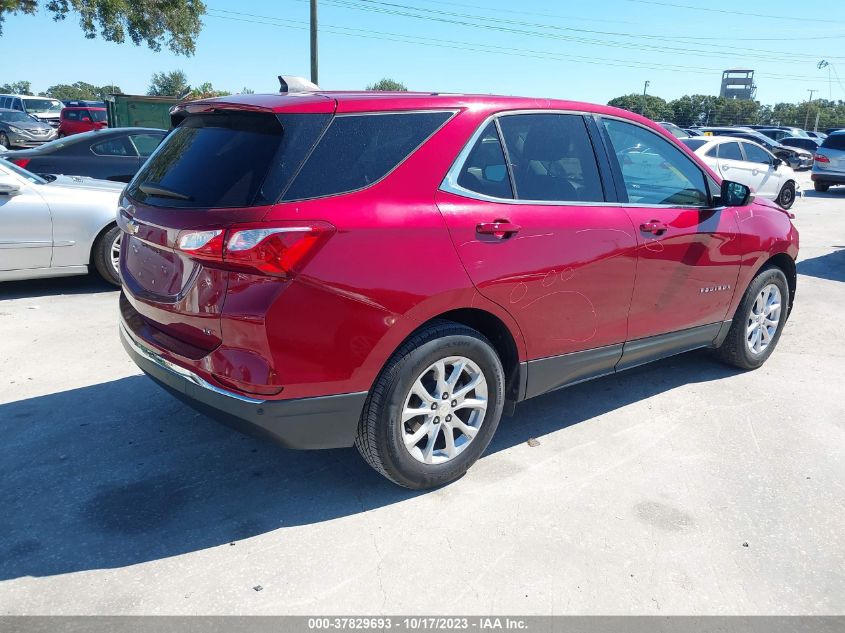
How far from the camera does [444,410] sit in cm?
325

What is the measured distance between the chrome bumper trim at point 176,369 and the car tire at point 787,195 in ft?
51.1

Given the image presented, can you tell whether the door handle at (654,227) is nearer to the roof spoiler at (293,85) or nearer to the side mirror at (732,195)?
the side mirror at (732,195)

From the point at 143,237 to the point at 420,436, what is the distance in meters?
1.56

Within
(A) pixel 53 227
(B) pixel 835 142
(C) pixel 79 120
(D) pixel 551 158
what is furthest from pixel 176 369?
(C) pixel 79 120

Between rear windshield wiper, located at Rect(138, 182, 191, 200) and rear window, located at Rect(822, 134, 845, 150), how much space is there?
20.0 meters

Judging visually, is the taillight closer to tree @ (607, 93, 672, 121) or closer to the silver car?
the silver car

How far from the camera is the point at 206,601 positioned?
2553 millimetres

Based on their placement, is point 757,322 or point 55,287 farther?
point 55,287

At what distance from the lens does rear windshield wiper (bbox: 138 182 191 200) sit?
3014mm

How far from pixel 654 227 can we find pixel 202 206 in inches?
98.3

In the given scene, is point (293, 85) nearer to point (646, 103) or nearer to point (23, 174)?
point (23, 174)

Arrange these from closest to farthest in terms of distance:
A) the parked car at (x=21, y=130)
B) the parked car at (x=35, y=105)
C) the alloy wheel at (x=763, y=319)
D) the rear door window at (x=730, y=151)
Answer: the alloy wheel at (x=763, y=319)
the rear door window at (x=730, y=151)
the parked car at (x=21, y=130)
the parked car at (x=35, y=105)

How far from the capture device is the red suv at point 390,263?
2.74 m

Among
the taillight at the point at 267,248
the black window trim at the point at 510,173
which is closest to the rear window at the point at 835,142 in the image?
the black window trim at the point at 510,173
